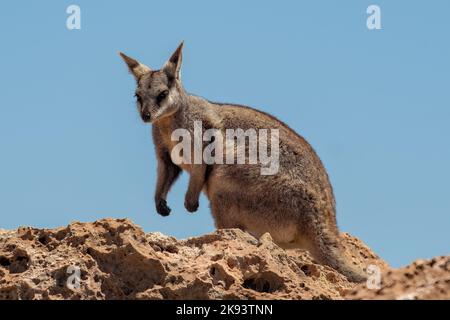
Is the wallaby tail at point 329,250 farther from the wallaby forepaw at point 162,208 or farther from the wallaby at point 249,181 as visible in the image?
the wallaby forepaw at point 162,208

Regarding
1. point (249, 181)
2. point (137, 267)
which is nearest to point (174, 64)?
point (249, 181)

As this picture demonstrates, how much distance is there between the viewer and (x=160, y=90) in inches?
773

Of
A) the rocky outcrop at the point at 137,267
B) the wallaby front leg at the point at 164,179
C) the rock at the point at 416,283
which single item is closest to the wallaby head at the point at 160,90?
the wallaby front leg at the point at 164,179

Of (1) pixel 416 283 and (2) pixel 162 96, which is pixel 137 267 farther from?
(2) pixel 162 96

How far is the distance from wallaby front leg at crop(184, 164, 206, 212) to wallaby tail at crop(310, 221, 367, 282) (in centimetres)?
243

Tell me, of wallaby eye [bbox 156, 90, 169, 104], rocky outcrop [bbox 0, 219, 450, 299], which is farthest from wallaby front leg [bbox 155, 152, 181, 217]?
rocky outcrop [bbox 0, 219, 450, 299]

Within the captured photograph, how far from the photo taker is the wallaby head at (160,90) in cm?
1944

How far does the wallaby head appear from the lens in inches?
765
